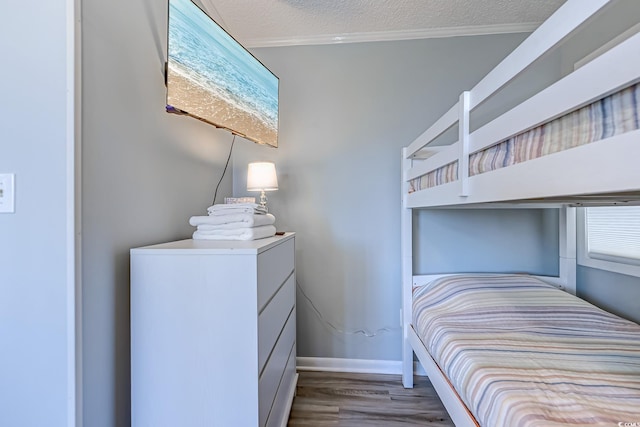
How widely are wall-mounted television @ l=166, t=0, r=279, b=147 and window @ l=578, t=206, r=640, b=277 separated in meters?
2.03

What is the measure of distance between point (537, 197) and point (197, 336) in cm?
110

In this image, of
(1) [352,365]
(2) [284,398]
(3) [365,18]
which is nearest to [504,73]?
(3) [365,18]

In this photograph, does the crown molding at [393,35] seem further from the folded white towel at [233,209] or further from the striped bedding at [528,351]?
the striped bedding at [528,351]

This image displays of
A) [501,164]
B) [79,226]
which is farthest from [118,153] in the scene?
[501,164]

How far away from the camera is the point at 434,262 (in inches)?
80.0

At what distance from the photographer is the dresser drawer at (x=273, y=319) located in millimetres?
993

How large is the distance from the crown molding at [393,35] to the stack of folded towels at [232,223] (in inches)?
58.2

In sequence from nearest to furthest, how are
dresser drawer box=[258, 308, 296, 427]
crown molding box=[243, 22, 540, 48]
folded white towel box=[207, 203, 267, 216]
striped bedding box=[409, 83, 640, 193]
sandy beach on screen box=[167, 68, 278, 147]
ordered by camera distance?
striped bedding box=[409, 83, 640, 193] < dresser drawer box=[258, 308, 296, 427] < sandy beach on screen box=[167, 68, 278, 147] < folded white towel box=[207, 203, 267, 216] < crown molding box=[243, 22, 540, 48]

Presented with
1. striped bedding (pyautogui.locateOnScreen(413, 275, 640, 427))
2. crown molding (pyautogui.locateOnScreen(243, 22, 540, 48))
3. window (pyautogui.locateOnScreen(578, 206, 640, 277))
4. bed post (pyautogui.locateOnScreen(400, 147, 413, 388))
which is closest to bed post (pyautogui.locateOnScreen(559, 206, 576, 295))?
window (pyautogui.locateOnScreen(578, 206, 640, 277))

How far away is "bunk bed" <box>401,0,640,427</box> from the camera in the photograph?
0.55 meters

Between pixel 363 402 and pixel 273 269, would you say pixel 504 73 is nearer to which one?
pixel 273 269

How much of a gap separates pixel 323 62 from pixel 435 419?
7.82 ft

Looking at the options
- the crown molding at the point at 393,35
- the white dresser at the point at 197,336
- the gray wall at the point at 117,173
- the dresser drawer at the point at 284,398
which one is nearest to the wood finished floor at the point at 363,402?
the dresser drawer at the point at 284,398

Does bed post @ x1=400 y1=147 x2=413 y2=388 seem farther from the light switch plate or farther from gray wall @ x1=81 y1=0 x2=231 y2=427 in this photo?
the light switch plate
